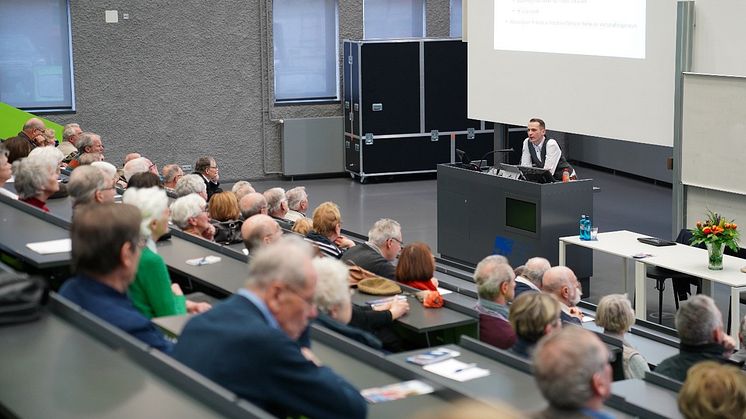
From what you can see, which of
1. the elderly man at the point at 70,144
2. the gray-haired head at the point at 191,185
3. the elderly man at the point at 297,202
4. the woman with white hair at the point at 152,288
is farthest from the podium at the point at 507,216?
the woman with white hair at the point at 152,288

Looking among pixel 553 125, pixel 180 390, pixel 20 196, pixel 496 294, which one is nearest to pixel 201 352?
pixel 180 390

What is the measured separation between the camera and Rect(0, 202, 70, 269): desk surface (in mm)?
4418

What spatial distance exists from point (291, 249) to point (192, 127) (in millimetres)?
12149

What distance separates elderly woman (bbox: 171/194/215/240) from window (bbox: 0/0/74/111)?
832 cm

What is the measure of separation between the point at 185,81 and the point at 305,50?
1.78 meters

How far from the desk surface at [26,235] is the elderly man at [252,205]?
1.72 meters

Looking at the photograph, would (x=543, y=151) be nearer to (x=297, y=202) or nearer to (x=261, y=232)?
(x=297, y=202)

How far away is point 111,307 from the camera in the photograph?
3.33 metres

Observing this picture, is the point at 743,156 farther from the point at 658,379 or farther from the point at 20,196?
the point at 20,196

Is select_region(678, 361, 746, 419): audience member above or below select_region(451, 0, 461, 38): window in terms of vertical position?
below

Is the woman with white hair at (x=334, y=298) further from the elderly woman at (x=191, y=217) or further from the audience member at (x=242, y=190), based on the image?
the audience member at (x=242, y=190)

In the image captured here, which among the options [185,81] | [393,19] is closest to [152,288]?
[185,81]

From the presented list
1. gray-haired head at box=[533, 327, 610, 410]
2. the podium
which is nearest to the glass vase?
the podium

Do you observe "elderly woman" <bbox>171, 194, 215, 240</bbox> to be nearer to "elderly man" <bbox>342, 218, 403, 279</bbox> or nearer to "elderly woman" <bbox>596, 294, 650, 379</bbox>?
"elderly man" <bbox>342, 218, 403, 279</bbox>
